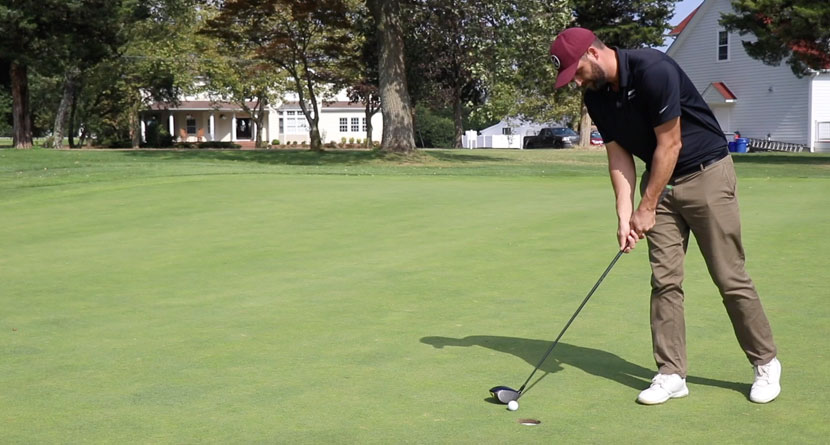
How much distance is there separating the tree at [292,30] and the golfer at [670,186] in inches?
1279

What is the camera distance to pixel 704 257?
5.20 meters

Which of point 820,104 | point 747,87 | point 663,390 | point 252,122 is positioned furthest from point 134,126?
point 663,390

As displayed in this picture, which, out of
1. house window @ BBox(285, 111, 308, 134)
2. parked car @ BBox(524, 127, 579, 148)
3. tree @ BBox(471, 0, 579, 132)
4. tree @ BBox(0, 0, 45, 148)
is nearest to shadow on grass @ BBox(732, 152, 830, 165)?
tree @ BBox(471, 0, 579, 132)

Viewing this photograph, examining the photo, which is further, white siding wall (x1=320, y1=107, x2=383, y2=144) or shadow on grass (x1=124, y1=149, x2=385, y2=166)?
white siding wall (x1=320, y1=107, x2=383, y2=144)

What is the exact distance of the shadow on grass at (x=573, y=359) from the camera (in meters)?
5.48

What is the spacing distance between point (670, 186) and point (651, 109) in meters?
0.47

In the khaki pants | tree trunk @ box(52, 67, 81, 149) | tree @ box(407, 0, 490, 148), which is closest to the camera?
the khaki pants

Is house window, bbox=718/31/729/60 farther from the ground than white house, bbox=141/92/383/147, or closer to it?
farther from the ground

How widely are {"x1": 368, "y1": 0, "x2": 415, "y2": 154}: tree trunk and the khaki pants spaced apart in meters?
26.3


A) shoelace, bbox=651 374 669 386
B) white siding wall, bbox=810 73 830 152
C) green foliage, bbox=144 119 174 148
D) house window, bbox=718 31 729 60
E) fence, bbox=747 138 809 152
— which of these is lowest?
shoelace, bbox=651 374 669 386

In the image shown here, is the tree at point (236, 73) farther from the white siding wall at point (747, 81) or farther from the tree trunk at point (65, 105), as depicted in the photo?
the white siding wall at point (747, 81)

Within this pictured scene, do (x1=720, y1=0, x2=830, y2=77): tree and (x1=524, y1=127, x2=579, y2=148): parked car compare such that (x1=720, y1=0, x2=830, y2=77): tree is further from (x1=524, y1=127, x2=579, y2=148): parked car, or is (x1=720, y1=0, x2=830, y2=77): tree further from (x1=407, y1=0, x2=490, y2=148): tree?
(x1=524, y1=127, x2=579, y2=148): parked car

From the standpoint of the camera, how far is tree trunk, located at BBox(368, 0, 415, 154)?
1218 inches

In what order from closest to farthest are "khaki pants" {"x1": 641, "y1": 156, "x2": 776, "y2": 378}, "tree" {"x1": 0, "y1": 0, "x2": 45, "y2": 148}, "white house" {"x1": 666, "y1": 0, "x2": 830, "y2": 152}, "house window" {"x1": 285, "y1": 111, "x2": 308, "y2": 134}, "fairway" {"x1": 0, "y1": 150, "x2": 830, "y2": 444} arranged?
"fairway" {"x1": 0, "y1": 150, "x2": 830, "y2": 444} < "khaki pants" {"x1": 641, "y1": 156, "x2": 776, "y2": 378} < "tree" {"x1": 0, "y1": 0, "x2": 45, "y2": 148} < "white house" {"x1": 666, "y1": 0, "x2": 830, "y2": 152} < "house window" {"x1": 285, "y1": 111, "x2": 308, "y2": 134}
